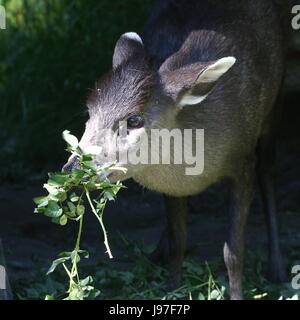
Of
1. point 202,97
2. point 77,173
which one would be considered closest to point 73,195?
point 77,173

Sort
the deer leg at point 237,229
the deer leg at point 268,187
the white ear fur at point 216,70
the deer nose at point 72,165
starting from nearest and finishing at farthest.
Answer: the deer nose at point 72,165 → the white ear fur at point 216,70 → the deer leg at point 237,229 → the deer leg at point 268,187

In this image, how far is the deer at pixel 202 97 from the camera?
4.98 m

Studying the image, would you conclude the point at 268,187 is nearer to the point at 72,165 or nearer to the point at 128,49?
the point at 128,49

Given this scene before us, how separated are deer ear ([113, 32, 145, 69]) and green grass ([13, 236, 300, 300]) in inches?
53.5

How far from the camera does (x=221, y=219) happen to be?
709cm

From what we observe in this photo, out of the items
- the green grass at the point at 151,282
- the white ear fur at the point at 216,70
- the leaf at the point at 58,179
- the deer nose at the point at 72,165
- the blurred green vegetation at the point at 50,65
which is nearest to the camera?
the leaf at the point at 58,179

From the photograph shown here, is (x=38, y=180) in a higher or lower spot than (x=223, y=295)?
higher

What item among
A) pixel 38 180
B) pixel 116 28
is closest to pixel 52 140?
pixel 38 180

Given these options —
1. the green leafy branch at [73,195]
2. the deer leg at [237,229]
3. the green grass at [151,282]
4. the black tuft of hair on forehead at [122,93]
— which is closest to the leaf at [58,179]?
the green leafy branch at [73,195]

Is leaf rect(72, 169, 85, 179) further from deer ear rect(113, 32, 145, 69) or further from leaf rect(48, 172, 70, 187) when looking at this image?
deer ear rect(113, 32, 145, 69)

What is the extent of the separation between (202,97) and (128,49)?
579mm

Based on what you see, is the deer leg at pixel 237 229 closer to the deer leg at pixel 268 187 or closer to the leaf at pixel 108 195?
the deer leg at pixel 268 187
